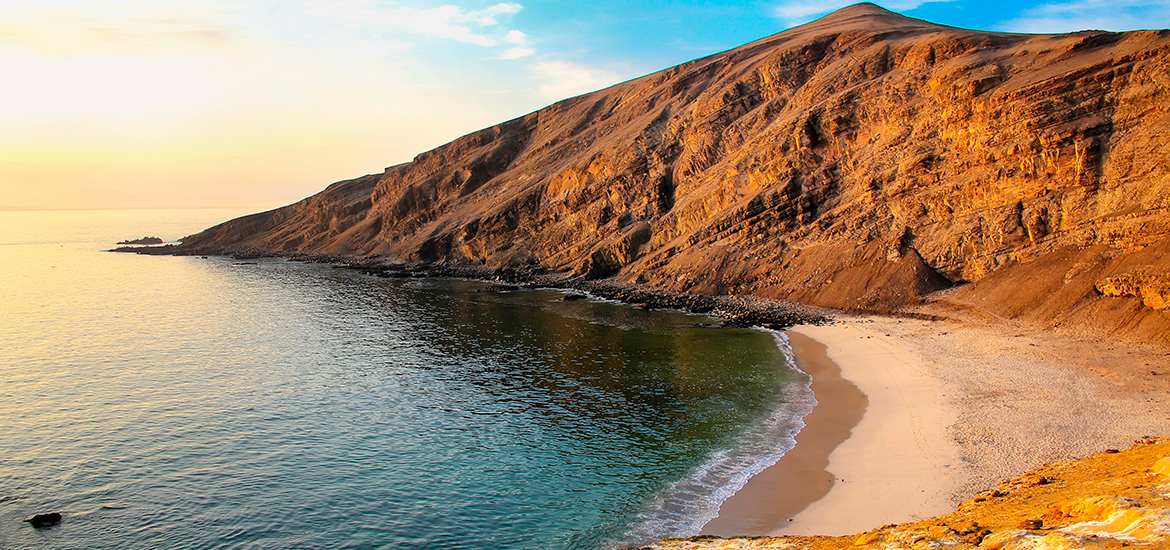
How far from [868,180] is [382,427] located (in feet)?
151

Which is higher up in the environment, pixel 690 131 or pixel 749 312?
pixel 690 131

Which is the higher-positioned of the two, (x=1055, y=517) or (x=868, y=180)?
(x=868, y=180)

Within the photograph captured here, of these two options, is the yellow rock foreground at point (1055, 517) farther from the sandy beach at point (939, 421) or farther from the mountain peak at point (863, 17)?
the mountain peak at point (863, 17)

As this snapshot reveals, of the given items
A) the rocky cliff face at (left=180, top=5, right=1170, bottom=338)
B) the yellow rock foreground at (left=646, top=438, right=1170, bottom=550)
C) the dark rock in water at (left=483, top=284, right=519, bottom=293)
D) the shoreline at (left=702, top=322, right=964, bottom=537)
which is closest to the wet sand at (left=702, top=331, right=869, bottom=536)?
the shoreline at (left=702, top=322, right=964, bottom=537)

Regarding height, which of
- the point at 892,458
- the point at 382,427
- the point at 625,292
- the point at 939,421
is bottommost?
the point at 892,458

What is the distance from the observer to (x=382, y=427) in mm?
27469

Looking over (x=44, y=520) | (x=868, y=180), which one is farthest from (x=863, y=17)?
(x=44, y=520)

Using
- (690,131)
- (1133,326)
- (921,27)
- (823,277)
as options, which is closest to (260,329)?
(823,277)

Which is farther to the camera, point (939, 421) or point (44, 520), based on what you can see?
point (939, 421)

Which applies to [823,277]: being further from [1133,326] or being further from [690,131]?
[690,131]

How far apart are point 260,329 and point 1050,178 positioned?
58611mm

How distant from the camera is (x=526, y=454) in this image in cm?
2430

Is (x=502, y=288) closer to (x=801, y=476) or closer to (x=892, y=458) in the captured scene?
(x=801, y=476)

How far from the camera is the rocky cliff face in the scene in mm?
42500
